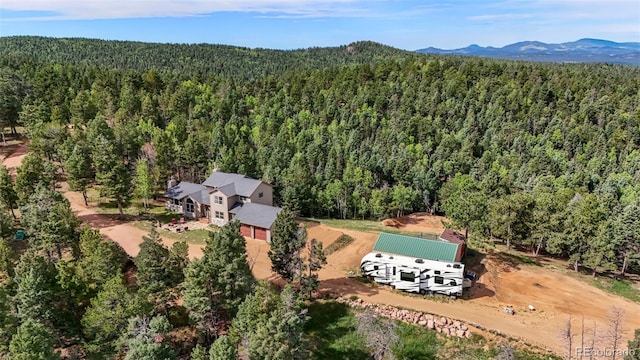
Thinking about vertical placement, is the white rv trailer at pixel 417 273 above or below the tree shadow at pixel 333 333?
above

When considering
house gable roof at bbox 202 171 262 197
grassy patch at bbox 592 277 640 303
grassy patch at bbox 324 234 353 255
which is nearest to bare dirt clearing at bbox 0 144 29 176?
house gable roof at bbox 202 171 262 197

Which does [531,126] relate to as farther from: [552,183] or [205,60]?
[205,60]

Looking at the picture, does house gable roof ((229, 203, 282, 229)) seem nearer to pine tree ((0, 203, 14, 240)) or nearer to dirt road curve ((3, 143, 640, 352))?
dirt road curve ((3, 143, 640, 352))

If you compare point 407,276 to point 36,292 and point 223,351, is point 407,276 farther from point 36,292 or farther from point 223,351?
point 36,292

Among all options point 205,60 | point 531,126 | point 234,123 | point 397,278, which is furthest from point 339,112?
point 205,60

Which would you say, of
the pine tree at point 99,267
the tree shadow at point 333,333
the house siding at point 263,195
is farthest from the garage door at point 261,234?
the pine tree at point 99,267

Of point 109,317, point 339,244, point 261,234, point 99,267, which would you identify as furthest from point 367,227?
point 109,317

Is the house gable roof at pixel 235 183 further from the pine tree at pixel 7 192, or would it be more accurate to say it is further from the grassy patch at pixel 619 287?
the grassy patch at pixel 619 287
